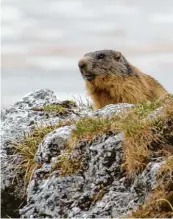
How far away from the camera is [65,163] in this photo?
8.94 meters

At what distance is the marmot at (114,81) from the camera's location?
16.4m

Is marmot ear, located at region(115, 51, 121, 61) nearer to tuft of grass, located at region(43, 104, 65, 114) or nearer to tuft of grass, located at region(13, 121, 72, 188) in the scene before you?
tuft of grass, located at region(43, 104, 65, 114)

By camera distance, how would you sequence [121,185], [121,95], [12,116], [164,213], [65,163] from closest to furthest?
[164,213] → [121,185] → [65,163] → [12,116] → [121,95]

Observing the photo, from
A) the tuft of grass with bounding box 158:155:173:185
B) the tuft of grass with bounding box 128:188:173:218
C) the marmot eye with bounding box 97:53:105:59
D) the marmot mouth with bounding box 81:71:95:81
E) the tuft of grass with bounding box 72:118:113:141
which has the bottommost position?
the tuft of grass with bounding box 128:188:173:218

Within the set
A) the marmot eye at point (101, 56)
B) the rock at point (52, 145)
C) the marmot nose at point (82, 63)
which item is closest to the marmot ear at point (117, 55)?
the marmot eye at point (101, 56)

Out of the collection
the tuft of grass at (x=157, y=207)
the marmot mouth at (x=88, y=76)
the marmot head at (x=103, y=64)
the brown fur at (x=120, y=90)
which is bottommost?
the tuft of grass at (x=157, y=207)

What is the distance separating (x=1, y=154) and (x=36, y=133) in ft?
2.10

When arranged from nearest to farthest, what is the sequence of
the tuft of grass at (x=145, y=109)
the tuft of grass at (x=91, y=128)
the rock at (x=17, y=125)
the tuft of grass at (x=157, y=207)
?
the tuft of grass at (x=157, y=207)
the tuft of grass at (x=91, y=128)
the tuft of grass at (x=145, y=109)
the rock at (x=17, y=125)

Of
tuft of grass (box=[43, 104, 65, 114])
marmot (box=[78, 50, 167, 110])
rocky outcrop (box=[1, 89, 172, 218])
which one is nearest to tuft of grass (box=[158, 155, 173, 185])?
rocky outcrop (box=[1, 89, 172, 218])

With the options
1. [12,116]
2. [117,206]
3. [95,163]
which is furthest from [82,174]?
[12,116]

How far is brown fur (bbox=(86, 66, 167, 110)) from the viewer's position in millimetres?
16375

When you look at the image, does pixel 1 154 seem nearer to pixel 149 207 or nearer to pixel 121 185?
pixel 121 185

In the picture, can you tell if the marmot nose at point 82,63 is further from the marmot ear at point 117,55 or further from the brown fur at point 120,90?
the marmot ear at point 117,55

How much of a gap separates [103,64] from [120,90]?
1081 mm
